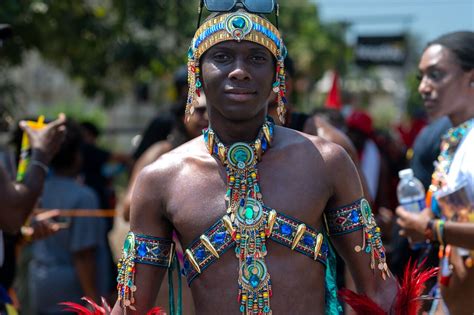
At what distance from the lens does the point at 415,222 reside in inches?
187

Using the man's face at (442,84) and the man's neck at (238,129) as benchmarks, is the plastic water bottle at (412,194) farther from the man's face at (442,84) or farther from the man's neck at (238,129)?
the man's neck at (238,129)

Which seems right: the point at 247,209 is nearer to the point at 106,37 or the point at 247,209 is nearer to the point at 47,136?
the point at 47,136

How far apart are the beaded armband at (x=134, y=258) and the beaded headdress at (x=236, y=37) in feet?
1.70

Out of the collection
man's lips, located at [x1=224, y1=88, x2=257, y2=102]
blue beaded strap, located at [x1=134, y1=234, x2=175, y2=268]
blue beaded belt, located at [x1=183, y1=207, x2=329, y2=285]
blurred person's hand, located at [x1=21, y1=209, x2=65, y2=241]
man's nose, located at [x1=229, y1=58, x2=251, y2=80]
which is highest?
man's nose, located at [x1=229, y1=58, x2=251, y2=80]

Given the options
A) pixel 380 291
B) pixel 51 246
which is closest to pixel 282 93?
pixel 380 291

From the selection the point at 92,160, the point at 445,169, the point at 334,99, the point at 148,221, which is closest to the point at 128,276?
the point at 148,221

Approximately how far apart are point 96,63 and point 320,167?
7.73m

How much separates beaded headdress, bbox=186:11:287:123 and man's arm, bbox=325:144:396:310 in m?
0.29

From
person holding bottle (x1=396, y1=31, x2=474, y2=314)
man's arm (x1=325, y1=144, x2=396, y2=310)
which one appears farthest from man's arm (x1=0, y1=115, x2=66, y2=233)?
person holding bottle (x1=396, y1=31, x2=474, y2=314)

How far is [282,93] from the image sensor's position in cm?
337

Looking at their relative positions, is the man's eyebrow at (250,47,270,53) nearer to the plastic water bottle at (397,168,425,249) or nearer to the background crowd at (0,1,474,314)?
the background crowd at (0,1,474,314)

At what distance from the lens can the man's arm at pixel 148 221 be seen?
3.22m

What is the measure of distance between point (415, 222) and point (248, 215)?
1.82 m

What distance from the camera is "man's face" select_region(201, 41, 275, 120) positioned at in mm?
3156
